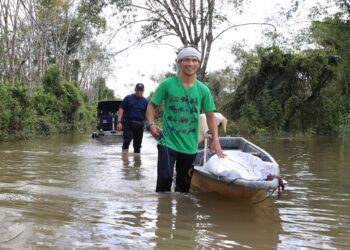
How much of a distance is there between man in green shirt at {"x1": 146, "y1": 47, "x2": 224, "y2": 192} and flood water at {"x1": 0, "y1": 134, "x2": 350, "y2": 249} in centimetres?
55

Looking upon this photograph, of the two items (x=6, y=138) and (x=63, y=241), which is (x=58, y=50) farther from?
(x=63, y=241)

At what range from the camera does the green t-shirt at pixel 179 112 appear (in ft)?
17.3

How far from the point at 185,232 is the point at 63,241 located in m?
1.06

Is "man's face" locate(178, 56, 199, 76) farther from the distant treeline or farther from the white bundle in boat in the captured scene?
the distant treeline

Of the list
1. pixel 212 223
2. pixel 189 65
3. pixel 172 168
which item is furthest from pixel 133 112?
pixel 212 223

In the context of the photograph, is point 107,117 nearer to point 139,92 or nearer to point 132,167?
point 139,92

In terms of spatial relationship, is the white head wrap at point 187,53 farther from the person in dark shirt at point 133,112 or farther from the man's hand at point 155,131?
the person in dark shirt at point 133,112

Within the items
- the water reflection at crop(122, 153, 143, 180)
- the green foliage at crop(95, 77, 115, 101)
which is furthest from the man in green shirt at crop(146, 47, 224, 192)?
the green foliage at crop(95, 77, 115, 101)

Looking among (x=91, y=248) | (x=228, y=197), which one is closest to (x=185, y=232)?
(x=91, y=248)

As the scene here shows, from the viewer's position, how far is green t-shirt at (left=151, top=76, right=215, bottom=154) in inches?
207

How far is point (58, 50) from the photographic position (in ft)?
140

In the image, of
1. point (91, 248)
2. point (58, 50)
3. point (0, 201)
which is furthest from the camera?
point (58, 50)

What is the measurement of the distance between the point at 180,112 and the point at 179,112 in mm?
11

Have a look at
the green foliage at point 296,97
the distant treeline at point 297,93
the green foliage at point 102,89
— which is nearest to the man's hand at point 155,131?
the distant treeline at point 297,93
